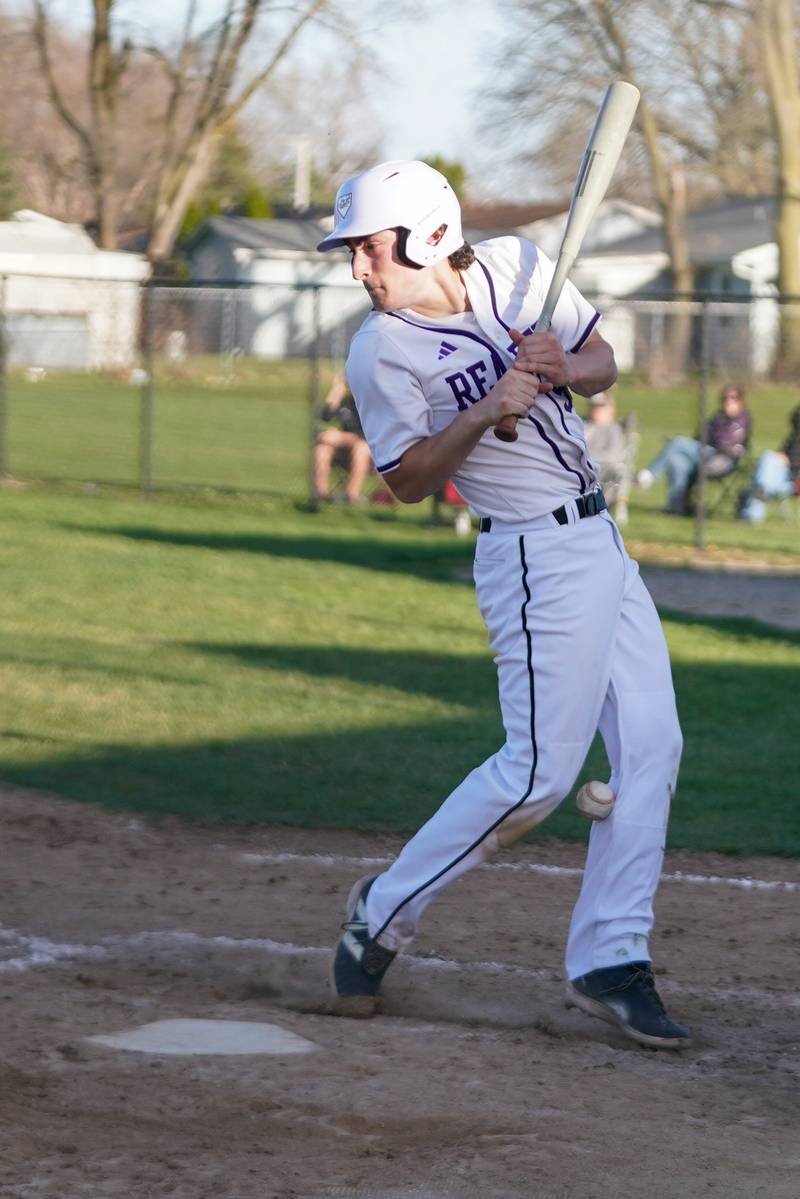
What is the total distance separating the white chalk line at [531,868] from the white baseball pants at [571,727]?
152 cm

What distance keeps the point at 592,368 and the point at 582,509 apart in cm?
34

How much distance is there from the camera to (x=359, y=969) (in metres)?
4.30

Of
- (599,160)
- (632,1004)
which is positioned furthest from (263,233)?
(632,1004)

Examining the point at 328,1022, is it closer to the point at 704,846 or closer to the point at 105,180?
the point at 704,846

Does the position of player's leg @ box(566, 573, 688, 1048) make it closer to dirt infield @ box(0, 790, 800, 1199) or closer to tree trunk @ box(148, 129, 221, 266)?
dirt infield @ box(0, 790, 800, 1199)

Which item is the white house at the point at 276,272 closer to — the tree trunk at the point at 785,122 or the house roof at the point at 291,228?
the house roof at the point at 291,228

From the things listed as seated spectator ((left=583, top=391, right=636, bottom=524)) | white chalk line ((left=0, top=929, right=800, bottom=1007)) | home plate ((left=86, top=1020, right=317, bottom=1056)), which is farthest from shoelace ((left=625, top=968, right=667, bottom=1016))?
seated spectator ((left=583, top=391, right=636, bottom=524))

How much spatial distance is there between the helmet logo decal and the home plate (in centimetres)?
193

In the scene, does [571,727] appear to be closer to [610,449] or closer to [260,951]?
[260,951]

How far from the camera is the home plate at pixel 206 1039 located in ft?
12.8

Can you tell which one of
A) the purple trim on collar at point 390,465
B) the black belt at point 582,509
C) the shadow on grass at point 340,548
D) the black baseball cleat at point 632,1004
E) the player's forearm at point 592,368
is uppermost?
the player's forearm at point 592,368

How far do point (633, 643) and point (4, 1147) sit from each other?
1.85 metres

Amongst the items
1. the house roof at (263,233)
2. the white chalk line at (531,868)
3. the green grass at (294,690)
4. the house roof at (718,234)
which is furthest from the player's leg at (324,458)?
the house roof at (718,234)

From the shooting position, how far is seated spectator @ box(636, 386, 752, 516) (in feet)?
56.7
